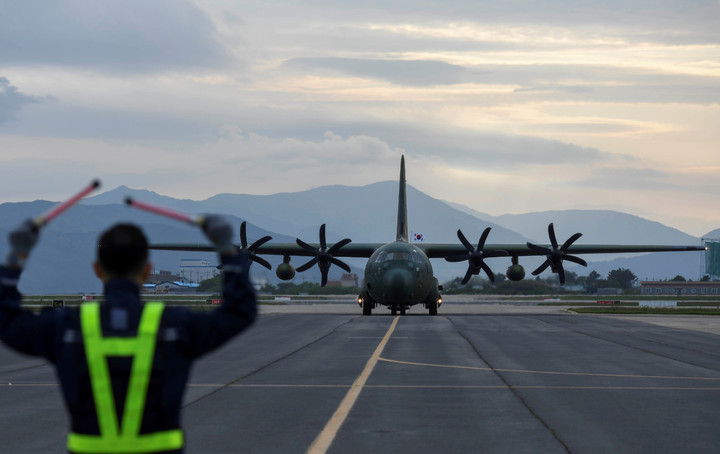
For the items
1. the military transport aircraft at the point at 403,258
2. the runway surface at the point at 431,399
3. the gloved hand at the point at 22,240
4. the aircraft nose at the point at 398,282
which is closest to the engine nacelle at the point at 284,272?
the military transport aircraft at the point at 403,258

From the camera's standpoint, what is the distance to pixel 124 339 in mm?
4453

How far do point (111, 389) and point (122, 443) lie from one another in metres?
0.26

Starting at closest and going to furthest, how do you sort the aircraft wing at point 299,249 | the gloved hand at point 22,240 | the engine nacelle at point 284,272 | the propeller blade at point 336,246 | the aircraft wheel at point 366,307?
the gloved hand at point 22,240
the aircraft wheel at point 366,307
the propeller blade at point 336,246
the engine nacelle at point 284,272
the aircraft wing at point 299,249

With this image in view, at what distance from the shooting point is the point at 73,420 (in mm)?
4547

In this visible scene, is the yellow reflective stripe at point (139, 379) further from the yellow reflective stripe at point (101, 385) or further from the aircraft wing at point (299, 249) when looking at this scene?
the aircraft wing at point (299, 249)

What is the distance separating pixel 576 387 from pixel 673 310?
4789cm

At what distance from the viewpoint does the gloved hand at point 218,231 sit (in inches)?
173

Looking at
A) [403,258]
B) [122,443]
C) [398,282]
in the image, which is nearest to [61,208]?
[122,443]

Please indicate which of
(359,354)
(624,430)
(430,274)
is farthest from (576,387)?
(430,274)

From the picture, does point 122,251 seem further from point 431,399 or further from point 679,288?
point 679,288

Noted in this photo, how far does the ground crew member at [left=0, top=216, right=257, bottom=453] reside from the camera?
175 inches

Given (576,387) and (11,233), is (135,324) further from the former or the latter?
(576,387)

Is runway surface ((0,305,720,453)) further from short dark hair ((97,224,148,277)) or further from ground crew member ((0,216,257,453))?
short dark hair ((97,224,148,277))

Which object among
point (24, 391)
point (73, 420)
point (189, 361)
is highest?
point (189, 361)
